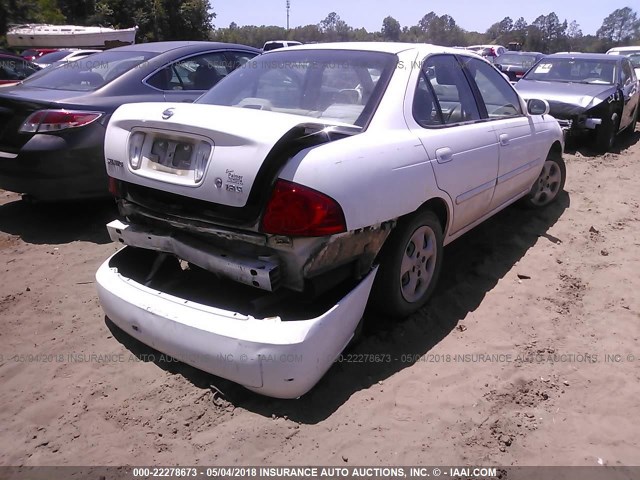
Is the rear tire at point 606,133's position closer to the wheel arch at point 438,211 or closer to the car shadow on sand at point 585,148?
the car shadow on sand at point 585,148

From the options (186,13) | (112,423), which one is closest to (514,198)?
(112,423)

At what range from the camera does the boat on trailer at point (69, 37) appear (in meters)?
23.9

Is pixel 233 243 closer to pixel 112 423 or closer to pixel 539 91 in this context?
pixel 112 423

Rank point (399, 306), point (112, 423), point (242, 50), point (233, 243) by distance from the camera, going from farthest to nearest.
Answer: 1. point (242, 50)
2. point (399, 306)
3. point (233, 243)
4. point (112, 423)

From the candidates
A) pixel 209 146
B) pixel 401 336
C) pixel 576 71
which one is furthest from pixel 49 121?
pixel 576 71

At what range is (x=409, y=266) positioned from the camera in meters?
3.17

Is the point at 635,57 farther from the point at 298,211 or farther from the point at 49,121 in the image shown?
the point at 298,211

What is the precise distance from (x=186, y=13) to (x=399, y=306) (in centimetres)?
4234


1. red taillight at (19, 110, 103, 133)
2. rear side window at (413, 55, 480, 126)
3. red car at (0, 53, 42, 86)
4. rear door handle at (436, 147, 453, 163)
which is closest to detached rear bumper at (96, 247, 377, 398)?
rear door handle at (436, 147, 453, 163)

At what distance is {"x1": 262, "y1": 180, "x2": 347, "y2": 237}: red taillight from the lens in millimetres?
2385

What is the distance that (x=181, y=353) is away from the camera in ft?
8.39

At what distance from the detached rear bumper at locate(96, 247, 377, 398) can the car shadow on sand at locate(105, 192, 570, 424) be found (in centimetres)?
17

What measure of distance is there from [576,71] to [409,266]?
7650mm

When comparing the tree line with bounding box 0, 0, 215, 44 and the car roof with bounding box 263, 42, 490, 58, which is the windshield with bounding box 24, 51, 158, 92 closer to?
the car roof with bounding box 263, 42, 490, 58
